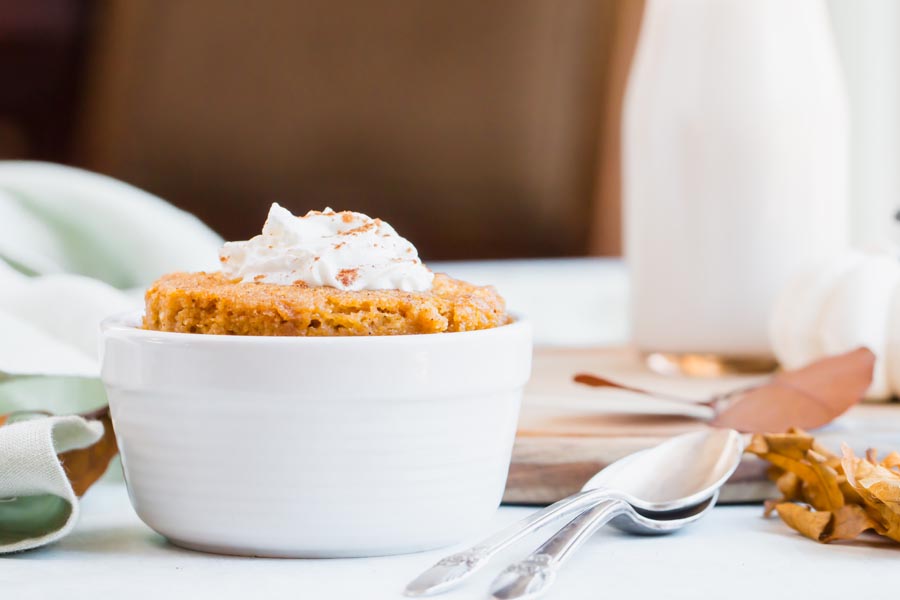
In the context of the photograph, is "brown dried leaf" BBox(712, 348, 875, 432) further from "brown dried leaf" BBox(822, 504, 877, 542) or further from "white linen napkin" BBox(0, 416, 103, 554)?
"white linen napkin" BBox(0, 416, 103, 554)

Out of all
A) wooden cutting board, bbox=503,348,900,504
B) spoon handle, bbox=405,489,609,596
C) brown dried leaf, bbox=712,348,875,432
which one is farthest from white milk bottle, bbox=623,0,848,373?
spoon handle, bbox=405,489,609,596

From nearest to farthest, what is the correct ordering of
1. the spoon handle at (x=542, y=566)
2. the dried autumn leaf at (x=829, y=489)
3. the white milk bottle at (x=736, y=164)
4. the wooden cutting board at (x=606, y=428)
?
1. the spoon handle at (x=542, y=566)
2. the dried autumn leaf at (x=829, y=489)
3. the wooden cutting board at (x=606, y=428)
4. the white milk bottle at (x=736, y=164)

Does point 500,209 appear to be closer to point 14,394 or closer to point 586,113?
point 586,113

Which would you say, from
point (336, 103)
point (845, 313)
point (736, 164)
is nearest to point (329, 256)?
point (845, 313)

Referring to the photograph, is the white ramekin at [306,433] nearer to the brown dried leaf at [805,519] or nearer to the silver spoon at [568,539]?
the silver spoon at [568,539]

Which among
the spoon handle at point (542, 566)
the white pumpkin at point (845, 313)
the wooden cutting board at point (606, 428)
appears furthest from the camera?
the white pumpkin at point (845, 313)

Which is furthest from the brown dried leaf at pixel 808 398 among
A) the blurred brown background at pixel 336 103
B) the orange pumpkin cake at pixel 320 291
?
the blurred brown background at pixel 336 103
